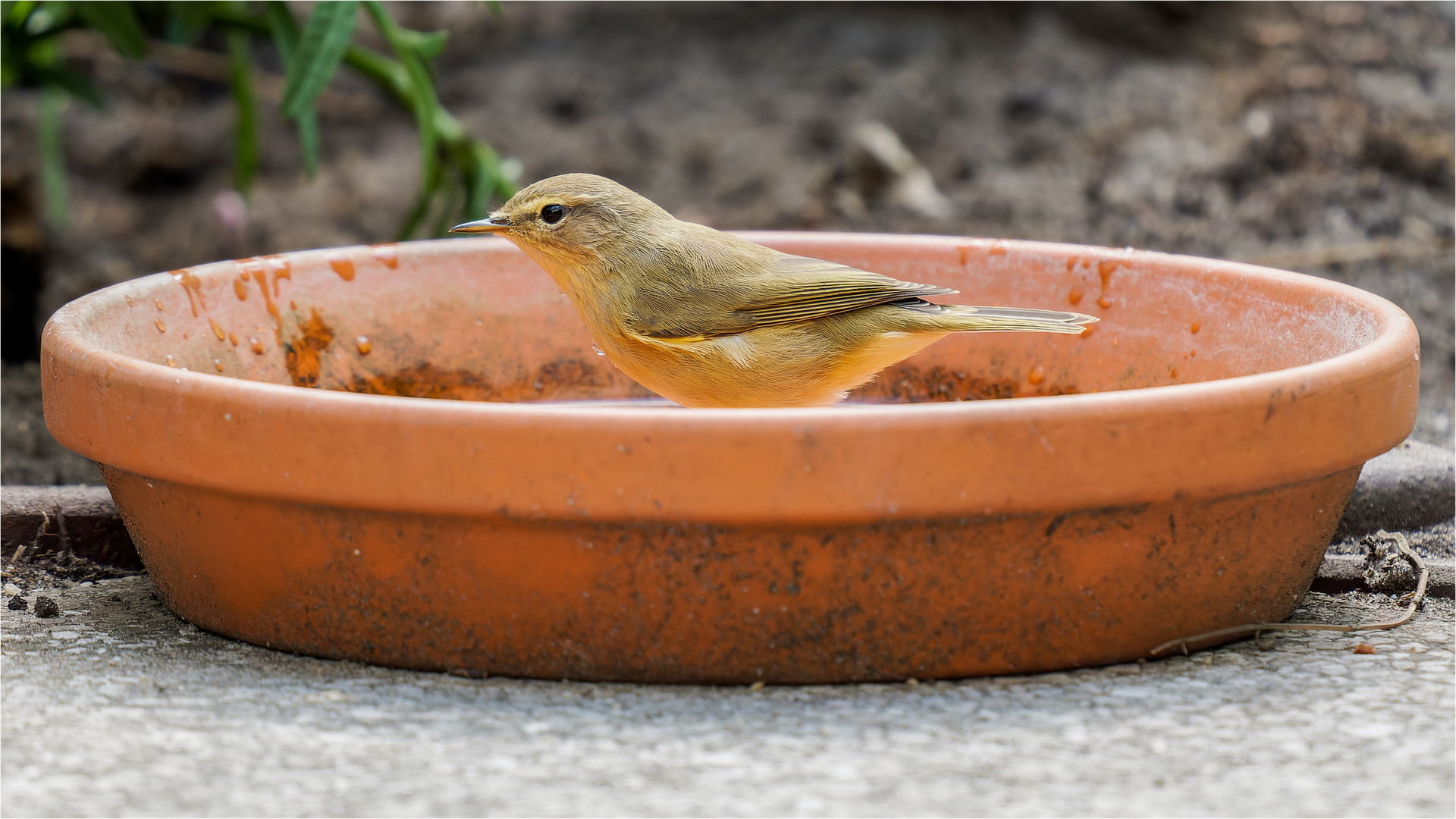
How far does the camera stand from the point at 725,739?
7.12 ft

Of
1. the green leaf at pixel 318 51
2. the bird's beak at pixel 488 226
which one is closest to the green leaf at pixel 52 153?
the green leaf at pixel 318 51

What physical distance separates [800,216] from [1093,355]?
2.93 meters

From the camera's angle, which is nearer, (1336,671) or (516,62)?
(1336,671)

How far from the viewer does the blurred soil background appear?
5.94m

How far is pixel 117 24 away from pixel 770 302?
2282 millimetres

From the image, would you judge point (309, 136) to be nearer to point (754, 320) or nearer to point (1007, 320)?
point (754, 320)

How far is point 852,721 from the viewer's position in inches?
87.9

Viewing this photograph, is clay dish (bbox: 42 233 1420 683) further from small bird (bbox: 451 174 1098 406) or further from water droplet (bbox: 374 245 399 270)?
water droplet (bbox: 374 245 399 270)

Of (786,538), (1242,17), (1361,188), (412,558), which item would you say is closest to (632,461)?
(786,538)

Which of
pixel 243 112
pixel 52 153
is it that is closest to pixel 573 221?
pixel 243 112

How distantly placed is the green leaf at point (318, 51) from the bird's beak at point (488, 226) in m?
0.68

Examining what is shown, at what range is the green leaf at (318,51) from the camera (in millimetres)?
3582

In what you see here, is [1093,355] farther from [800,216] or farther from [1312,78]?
[1312,78]

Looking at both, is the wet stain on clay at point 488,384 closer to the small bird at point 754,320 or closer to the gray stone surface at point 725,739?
the small bird at point 754,320
